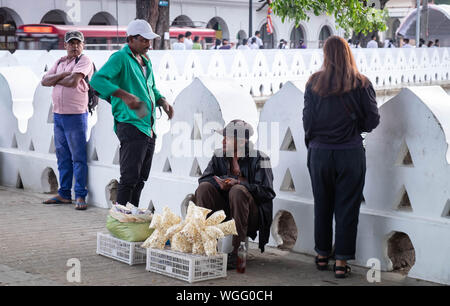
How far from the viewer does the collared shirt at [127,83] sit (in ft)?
22.3

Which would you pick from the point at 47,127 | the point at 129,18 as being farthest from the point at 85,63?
the point at 129,18

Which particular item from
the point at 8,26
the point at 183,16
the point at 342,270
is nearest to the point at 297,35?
the point at 183,16

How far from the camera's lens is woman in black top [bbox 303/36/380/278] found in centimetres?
610

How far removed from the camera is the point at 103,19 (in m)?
47.2

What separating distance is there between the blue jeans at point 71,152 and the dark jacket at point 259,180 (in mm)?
2864

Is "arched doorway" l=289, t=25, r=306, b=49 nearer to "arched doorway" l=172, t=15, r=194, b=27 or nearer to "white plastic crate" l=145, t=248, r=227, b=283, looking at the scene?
"arched doorway" l=172, t=15, r=194, b=27

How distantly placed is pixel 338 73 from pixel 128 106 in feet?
6.01

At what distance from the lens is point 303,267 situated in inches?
260

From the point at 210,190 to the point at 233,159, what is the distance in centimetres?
36

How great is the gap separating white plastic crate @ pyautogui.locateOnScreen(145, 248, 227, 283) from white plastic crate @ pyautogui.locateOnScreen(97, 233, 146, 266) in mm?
282

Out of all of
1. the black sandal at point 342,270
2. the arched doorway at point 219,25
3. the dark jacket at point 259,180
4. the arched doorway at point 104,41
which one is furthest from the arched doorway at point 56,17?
the black sandal at point 342,270

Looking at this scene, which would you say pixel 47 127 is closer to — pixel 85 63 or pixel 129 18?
pixel 85 63

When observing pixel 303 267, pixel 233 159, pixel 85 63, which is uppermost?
pixel 85 63

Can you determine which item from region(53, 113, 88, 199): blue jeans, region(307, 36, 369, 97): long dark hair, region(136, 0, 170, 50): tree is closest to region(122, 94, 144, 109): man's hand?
region(307, 36, 369, 97): long dark hair
